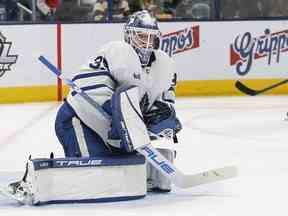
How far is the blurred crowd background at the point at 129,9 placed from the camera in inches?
301

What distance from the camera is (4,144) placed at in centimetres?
520

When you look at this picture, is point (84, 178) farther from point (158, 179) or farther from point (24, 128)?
point (24, 128)

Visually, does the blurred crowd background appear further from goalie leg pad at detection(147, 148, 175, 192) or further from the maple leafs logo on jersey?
goalie leg pad at detection(147, 148, 175, 192)

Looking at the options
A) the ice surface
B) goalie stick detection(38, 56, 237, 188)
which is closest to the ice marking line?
the ice surface

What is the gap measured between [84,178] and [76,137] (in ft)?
0.71

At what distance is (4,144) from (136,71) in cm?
192

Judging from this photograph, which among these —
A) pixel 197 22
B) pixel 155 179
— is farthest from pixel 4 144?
pixel 197 22

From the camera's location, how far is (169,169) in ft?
11.5

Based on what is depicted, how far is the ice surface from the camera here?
3.32m

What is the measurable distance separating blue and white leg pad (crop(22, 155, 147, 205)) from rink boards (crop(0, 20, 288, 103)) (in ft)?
13.3

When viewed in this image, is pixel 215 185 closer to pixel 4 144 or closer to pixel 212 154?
pixel 212 154

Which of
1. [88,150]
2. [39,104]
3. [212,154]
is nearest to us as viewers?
[88,150]

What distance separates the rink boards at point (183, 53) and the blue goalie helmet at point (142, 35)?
3.89m

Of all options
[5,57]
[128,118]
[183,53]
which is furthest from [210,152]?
[183,53]
